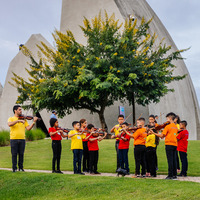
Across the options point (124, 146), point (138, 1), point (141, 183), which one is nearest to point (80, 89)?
point (124, 146)

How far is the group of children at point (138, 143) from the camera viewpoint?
754 cm

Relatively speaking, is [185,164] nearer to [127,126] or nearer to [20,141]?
[127,126]

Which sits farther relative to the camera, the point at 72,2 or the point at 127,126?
the point at 72,2

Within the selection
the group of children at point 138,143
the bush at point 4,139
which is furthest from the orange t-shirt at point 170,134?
the bush at point 4,139

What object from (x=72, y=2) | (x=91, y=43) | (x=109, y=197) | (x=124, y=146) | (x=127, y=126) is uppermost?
(x=72, y=2)

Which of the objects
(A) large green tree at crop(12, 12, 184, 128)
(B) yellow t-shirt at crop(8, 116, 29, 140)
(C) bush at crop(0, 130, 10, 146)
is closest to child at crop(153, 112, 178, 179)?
(B) yellow t-shirt at crop(8, 116, 29, 140)

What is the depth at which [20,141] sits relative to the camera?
822 centimetres

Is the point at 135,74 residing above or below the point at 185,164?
above

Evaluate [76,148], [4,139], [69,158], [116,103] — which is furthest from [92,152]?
[116,103]

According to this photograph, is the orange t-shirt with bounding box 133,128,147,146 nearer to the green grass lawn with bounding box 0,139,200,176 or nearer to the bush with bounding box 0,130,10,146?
the green grass lawn with bounding box 0,139,200,176

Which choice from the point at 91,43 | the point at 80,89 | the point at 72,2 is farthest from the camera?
the point at 72,2

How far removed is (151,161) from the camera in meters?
8.32

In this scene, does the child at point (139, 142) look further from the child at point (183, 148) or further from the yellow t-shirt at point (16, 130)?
the yellow t-shirt at point (16, 130)

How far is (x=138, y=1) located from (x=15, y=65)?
12852 millimetres
